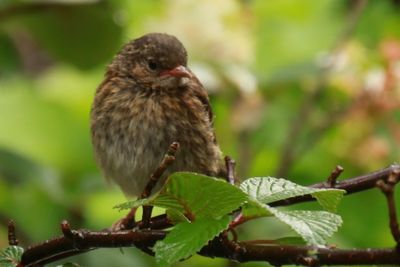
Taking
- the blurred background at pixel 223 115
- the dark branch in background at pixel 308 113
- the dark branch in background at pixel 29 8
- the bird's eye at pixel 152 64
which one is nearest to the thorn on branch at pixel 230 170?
the bird's eye at pixel 152 64

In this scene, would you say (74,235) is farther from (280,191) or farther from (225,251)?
(280,191)

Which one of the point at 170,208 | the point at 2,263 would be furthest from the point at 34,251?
the point at 170,208

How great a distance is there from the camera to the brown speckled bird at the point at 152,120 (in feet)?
10.4

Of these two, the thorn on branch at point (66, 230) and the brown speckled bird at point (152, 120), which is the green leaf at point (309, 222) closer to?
the thorn on branch at point (66, 230)

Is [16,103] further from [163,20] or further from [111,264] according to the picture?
[111,264]

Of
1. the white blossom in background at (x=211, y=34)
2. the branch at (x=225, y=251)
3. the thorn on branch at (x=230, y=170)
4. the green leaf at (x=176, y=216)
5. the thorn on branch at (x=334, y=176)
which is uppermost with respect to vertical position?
the white blossom in background at (x=211, y=34)

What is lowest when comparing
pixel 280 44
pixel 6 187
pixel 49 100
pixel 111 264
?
pixel 111 264

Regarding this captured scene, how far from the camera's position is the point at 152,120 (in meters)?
3.18

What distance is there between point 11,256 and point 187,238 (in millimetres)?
377

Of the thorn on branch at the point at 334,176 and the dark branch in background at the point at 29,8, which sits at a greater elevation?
the dark branch in background at the point at 29,8

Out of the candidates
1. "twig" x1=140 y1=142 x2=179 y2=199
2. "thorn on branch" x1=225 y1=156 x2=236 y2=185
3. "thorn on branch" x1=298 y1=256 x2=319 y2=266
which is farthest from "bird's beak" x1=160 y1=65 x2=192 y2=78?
"thorn on branch" x1=298 y1=256 x2=319 y2=266

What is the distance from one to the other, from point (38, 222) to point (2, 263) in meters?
2.48

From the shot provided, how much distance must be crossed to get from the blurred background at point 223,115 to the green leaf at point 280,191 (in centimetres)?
199

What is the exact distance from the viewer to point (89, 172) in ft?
14.7
